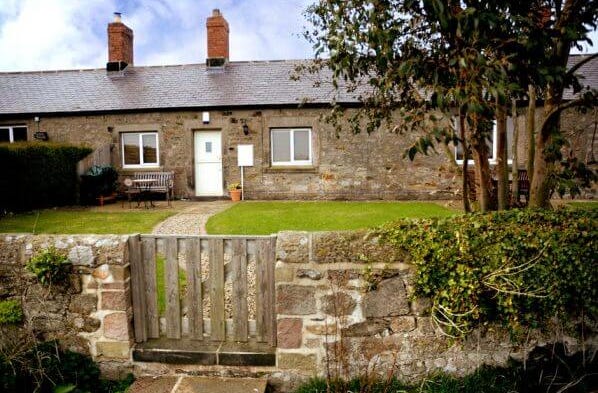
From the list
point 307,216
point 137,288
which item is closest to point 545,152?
point 137,288

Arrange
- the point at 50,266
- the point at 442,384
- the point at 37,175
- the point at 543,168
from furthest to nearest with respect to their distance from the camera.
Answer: the point at 37,175, the point at 543,168, the point at 50,266, the point at 442,384

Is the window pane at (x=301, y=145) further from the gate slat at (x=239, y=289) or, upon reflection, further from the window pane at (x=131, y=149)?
the gate slat at (x=239, y=289)

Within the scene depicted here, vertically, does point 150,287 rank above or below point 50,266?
below

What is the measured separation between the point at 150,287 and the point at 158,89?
13.8 metres

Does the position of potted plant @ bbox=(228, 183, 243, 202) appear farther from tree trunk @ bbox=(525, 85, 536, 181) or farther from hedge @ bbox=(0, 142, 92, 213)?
tree trunk @ bbox=(525, 85, 536, 181)

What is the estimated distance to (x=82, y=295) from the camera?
3.64 meters

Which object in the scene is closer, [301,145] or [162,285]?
[162,285]

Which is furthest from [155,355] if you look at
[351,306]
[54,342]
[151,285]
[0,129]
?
[0,129]

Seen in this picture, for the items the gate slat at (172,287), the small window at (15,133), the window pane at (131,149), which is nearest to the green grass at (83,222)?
the window pane at (131,149)

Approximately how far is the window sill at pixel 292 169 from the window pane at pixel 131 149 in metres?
4.86

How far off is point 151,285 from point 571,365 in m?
3.48

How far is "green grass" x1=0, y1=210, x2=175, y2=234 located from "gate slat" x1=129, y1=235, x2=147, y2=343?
5.55m

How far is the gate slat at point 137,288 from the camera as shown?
370cm

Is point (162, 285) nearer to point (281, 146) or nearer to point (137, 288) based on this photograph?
point (137, 288)
